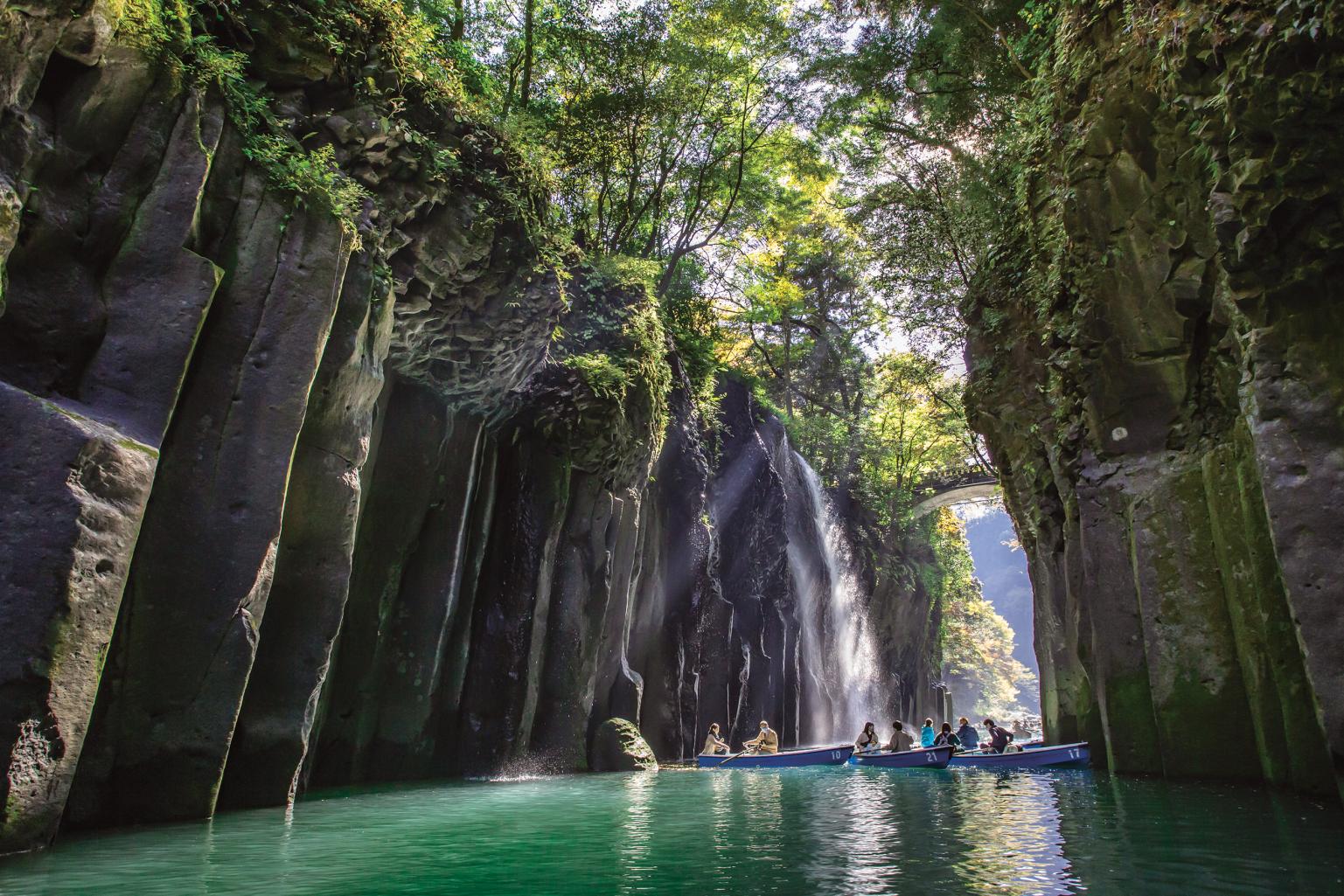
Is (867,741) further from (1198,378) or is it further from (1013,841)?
(1013,841)

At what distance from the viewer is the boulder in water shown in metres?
14.2

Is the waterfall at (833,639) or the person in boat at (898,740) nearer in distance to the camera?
the person in boat at (898,740)

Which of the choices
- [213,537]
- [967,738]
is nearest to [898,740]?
[967,738]

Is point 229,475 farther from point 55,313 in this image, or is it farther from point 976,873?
point 976,873

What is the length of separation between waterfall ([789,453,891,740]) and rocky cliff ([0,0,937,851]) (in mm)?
11745

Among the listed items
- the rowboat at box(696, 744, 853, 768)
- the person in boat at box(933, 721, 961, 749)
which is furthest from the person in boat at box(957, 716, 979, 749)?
the rowboat at box(696, 744, 853, 768)

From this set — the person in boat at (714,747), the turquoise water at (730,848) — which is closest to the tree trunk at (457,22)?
the turquoise water at (730,848)

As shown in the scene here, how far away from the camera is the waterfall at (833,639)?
85.6ft

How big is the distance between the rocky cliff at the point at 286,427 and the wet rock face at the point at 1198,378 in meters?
7.39

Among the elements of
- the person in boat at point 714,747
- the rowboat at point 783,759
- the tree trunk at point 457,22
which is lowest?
the rowboat at point 783,759

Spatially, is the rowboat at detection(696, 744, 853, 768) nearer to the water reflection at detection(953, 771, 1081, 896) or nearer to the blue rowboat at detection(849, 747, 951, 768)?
the blue rowboat at detection(849, 747, 951, 768)

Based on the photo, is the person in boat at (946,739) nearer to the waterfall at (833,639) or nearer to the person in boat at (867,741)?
the person in boat at (867,741)

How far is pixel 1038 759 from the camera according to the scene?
13227mm

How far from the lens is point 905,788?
1058cm
